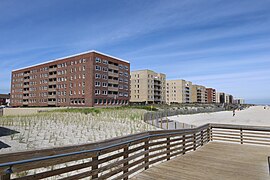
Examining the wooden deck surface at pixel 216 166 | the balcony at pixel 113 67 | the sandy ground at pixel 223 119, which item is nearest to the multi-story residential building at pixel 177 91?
the balcony at pixel 113 67

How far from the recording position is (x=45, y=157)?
3.05m

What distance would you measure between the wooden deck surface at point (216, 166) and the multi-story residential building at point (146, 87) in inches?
2856

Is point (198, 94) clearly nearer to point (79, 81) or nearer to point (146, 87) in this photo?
point (146, 87)

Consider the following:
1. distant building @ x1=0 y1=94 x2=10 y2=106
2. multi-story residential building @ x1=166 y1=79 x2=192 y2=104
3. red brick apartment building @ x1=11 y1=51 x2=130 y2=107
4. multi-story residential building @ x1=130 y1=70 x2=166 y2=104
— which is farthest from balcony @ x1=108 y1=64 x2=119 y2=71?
distant building @ x1=0 y1=94 x2=10 y2=106

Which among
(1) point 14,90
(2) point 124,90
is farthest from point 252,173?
(1) point 14,90

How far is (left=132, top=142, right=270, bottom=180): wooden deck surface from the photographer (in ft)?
17.4

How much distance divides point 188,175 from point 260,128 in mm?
6278

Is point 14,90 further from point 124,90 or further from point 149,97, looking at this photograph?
point 149,97

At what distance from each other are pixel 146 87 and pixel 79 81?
3197 centimetres

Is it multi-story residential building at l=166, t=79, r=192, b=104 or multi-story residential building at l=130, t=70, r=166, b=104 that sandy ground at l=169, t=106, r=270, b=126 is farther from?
multi-story residential building at l=166, t=79, r=192, b=104

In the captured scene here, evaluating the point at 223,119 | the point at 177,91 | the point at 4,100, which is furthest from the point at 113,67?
the point at 4,100

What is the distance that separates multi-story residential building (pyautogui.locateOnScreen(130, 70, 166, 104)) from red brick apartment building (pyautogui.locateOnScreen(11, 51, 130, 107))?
14.5 metres

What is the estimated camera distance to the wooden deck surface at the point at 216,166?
17.4 feet

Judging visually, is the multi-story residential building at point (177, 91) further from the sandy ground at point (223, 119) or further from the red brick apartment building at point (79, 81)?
the sandy ground at point (223, 119)
